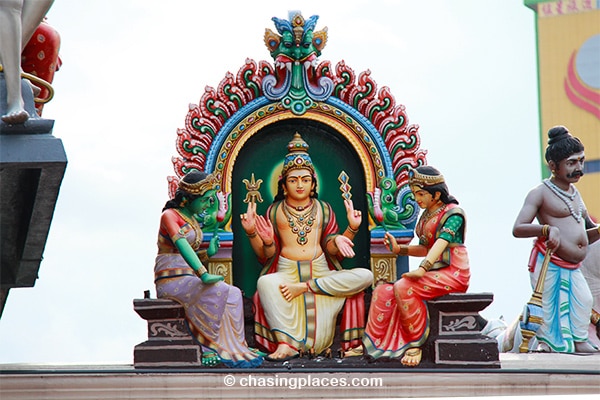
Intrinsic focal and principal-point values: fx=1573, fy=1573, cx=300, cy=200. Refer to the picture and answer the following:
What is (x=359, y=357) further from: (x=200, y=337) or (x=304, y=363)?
(x=200, y=337)

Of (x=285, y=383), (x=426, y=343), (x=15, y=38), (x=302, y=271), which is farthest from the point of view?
(x=302, y=271)

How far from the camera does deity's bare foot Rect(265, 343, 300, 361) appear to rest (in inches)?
492

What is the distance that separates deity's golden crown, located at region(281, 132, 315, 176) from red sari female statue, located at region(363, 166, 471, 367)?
38.3 inches

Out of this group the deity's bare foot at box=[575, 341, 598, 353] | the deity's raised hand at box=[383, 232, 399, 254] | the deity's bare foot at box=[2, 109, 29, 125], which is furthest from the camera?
the deity's bare foot at box=[575, 341, 598, 353]

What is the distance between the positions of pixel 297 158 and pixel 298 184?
227 mm

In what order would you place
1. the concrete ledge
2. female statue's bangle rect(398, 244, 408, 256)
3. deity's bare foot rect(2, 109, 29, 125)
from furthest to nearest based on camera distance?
female statue's bangle rect(398, 244, 408, 256)
the concrete ledge
deity's bare foot rect(2, 109, 29, 125)

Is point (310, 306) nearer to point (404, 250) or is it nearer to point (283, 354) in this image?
point (283, 354)

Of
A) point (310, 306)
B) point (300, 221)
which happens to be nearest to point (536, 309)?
point (310, 306)

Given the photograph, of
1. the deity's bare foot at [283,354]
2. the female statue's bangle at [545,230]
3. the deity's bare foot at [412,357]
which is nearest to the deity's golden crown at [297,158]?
the deity's bare foot at [283,354]

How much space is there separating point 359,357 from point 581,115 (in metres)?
29.2

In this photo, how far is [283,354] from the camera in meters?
12.5

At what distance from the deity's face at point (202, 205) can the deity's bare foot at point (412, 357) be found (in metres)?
2.02

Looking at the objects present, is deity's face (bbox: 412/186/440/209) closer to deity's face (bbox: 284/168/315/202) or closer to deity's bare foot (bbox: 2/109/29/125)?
deity's face (bbox: 284/168/315/202)

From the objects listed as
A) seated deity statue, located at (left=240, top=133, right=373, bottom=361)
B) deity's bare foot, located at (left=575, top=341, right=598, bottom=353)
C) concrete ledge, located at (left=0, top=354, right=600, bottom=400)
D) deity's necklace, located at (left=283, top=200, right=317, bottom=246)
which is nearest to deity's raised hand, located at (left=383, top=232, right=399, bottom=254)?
seated deity statue, located at (left=240, top=133, right=373, bottom=361)
